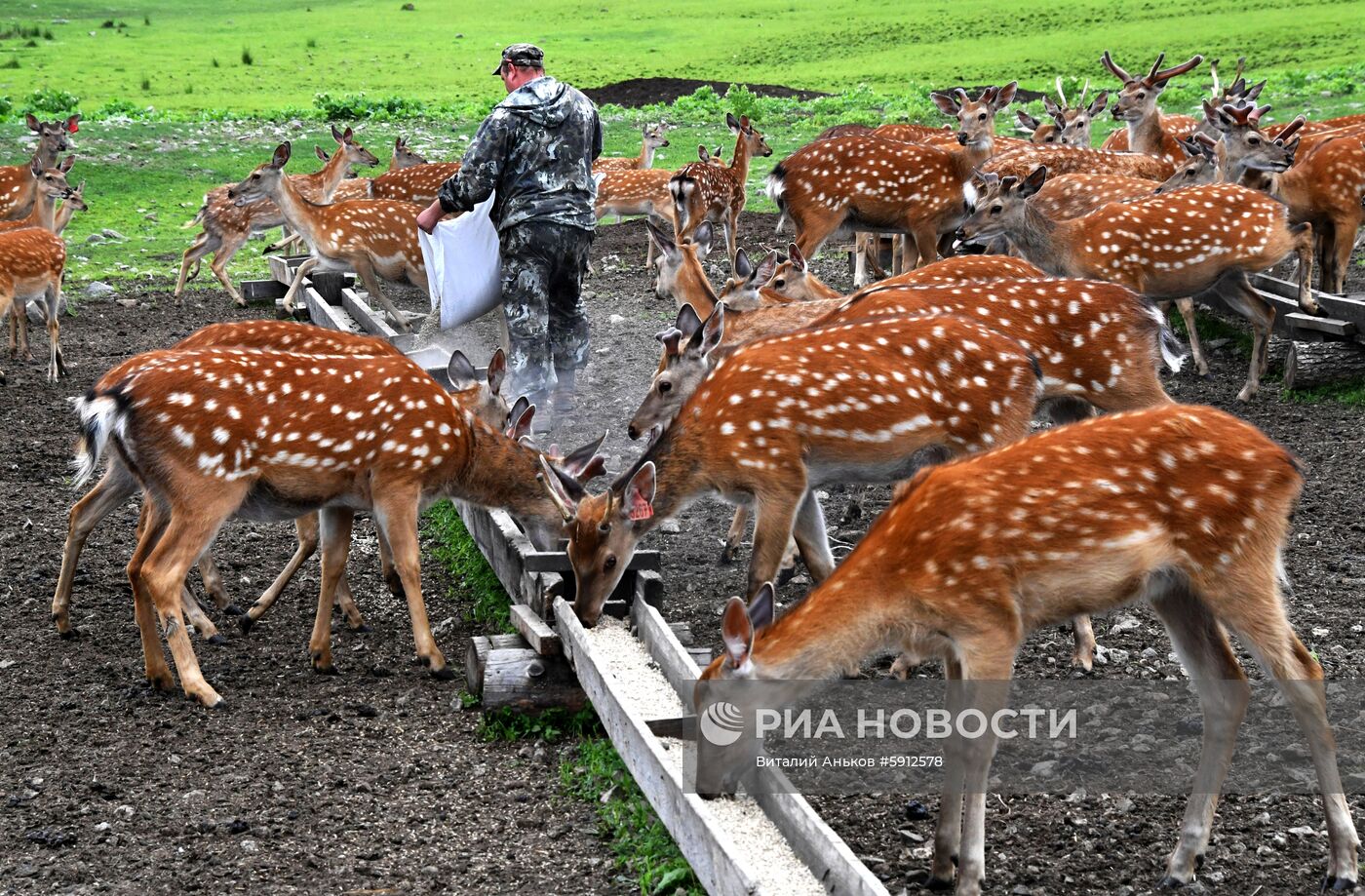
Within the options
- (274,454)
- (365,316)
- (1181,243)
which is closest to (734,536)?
(274,454)

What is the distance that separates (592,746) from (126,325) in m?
8.51

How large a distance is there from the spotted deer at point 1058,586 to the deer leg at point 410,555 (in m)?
1.88

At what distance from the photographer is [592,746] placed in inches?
209

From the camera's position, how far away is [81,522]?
251 inches

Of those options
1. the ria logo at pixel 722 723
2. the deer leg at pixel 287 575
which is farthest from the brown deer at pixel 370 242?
the ria logo at pixel 722 723

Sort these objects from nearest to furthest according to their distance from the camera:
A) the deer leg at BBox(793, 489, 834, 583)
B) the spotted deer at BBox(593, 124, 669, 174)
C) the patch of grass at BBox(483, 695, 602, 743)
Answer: the patch of grass at BBox(483, 695, 602, 743) → the deer leg at BBox(793, 489, 834, 583) → the spotted deer at BBox(593, 124, 669, 174)

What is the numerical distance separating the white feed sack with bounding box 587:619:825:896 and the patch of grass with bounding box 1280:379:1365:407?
17.1ft

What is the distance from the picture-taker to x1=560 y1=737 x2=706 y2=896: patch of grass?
4.39 metres

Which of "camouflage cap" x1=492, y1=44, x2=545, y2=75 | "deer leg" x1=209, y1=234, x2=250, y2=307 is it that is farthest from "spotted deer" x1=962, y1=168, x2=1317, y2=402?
"deer leg" x1=209, y1=234, x2=250, y2=307

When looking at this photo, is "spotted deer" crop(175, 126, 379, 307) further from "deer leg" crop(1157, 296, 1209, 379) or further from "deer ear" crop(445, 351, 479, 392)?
"deer leg" crop(1157, 296, 1209, 379)

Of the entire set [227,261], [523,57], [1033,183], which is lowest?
[227,261]

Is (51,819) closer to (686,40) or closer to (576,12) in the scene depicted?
(686,40)

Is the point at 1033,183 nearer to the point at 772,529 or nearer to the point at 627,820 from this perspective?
the point at 772,529

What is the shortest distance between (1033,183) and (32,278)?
709cm
